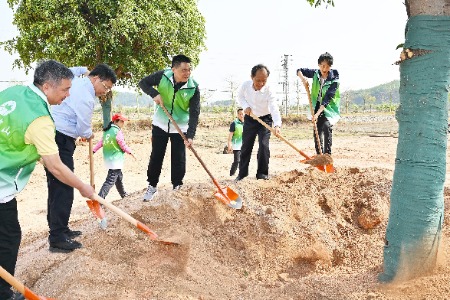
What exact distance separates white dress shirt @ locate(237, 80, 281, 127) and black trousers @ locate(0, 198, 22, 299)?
3.65 meters

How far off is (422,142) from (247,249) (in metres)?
1.99

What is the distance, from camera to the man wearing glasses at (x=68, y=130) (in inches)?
146

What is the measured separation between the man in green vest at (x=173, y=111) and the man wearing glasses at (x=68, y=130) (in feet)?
2.83

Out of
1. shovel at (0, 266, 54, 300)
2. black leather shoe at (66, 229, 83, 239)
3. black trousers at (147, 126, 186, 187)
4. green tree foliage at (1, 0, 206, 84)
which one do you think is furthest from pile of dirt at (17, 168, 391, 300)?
green tree foliage at (1, 0, 206, 84)

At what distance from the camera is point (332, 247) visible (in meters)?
4.09

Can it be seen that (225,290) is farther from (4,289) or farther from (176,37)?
(176,37)

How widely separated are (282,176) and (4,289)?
368cm

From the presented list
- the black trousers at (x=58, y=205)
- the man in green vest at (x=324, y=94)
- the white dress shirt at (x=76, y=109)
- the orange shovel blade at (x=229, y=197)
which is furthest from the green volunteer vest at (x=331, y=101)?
the black trousers at (x=58, y=205)

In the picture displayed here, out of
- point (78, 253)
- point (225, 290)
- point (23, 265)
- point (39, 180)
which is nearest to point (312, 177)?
point (225, 290)

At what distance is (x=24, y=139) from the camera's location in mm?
2537

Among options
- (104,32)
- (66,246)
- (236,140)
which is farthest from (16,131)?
(104,32)

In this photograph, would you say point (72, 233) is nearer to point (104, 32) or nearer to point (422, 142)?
point (422, 142)

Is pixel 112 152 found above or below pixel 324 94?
below

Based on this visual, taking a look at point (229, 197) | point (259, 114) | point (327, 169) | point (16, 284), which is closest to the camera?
point (16, 284)
